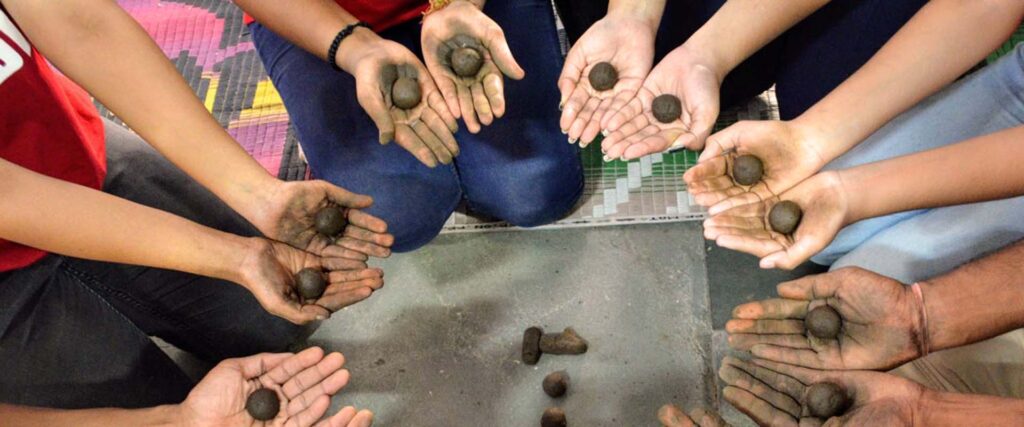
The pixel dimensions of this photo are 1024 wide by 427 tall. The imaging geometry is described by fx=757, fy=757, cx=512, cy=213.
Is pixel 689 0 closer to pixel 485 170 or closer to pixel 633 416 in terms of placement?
pixel 485 170

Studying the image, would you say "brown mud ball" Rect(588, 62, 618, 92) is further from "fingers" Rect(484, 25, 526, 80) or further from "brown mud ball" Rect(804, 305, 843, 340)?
"brown mud ball" Rect(804, 305, 843, 340)

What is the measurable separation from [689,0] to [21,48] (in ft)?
5.42

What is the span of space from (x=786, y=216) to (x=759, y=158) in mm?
171

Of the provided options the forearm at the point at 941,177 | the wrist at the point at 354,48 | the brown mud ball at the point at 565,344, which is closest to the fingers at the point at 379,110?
the wrist at the point at 354,48

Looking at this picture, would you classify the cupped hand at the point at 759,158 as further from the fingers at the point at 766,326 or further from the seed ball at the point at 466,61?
the seed ball at the point at 466,61

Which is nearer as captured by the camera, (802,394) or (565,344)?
(802,394)

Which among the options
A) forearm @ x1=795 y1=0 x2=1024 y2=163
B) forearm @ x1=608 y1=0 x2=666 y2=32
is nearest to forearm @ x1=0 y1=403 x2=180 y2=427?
forearm @ x1=608 y1=0 x2=666 y2=32

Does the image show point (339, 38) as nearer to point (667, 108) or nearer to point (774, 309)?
point (667, 108)

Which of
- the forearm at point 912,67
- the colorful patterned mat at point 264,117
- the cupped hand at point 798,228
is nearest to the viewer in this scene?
the cupped hand at point 798,228

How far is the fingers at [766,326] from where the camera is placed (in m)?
1.55

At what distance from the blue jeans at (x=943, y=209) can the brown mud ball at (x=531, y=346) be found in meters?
0.81

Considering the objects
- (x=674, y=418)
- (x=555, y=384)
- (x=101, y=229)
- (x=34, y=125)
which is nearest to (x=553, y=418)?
(x=555, y=384)

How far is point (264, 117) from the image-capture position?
2.67 m

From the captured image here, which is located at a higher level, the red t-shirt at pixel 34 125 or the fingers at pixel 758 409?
the red t-shirt at pixel 34 125
